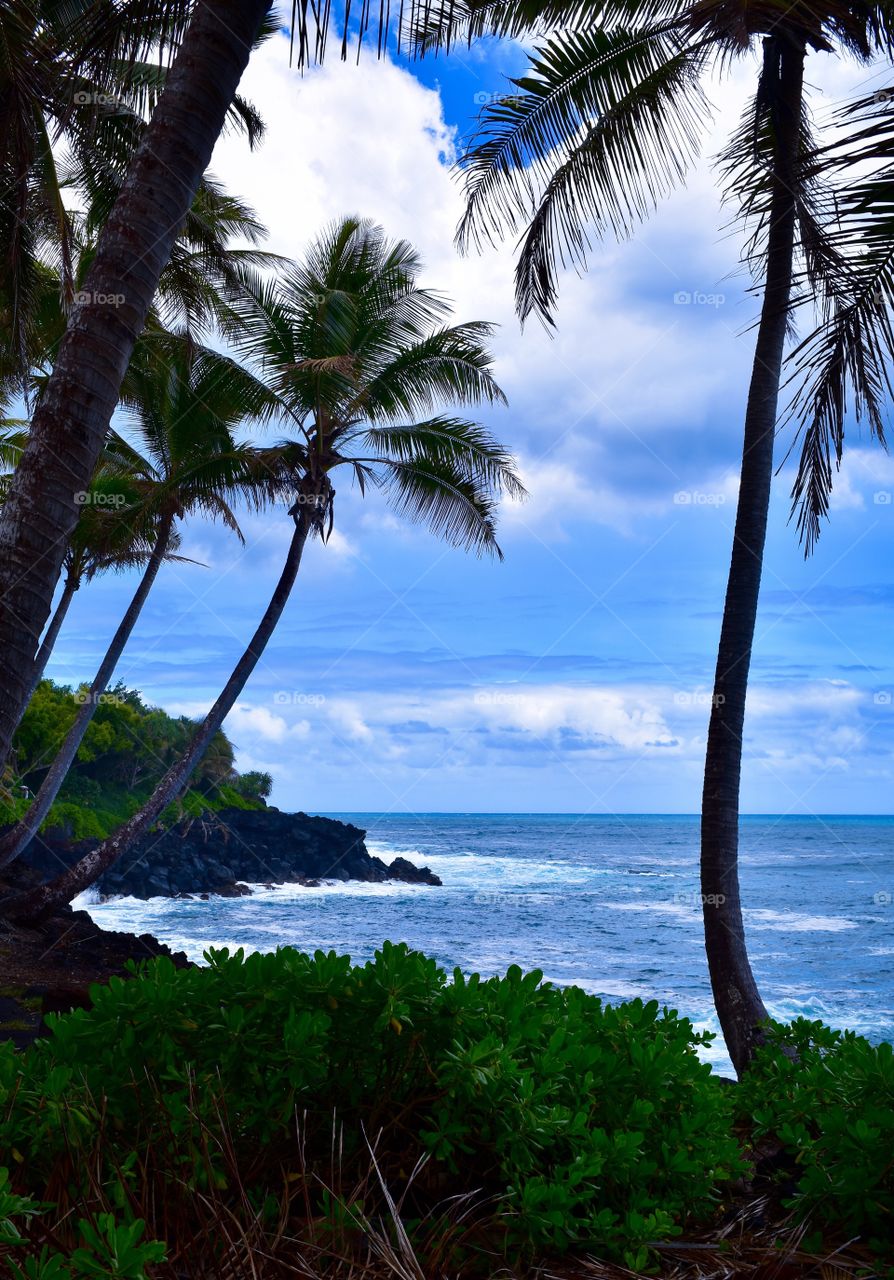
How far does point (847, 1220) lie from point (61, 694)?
3570 centimetres

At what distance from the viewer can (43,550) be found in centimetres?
427

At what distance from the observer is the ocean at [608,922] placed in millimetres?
25969

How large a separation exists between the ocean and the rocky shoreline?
108 cm

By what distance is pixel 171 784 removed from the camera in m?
14.8

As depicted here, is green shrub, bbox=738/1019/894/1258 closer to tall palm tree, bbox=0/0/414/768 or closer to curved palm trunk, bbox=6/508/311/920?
tall palm tree, bbox=0/0/414/768

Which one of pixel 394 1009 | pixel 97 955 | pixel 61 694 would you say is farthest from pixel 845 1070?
pixel 61 694

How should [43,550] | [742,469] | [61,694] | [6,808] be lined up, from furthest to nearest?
1. [61,694]
2. [6,808]
3. [742,469]
4. [43,550]

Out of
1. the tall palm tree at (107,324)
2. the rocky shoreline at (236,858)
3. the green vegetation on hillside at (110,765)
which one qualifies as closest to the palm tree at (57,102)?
the tall palm tree at (107,324)

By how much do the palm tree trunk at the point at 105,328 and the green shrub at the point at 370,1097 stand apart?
7.17 feet

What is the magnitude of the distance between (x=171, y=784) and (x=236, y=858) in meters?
27.6

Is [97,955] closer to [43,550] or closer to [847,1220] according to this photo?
[43,550]

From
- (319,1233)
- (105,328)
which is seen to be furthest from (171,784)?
(319,1233)

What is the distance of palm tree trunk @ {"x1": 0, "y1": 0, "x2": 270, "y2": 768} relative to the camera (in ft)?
13.8

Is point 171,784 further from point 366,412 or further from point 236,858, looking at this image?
point 236,858
